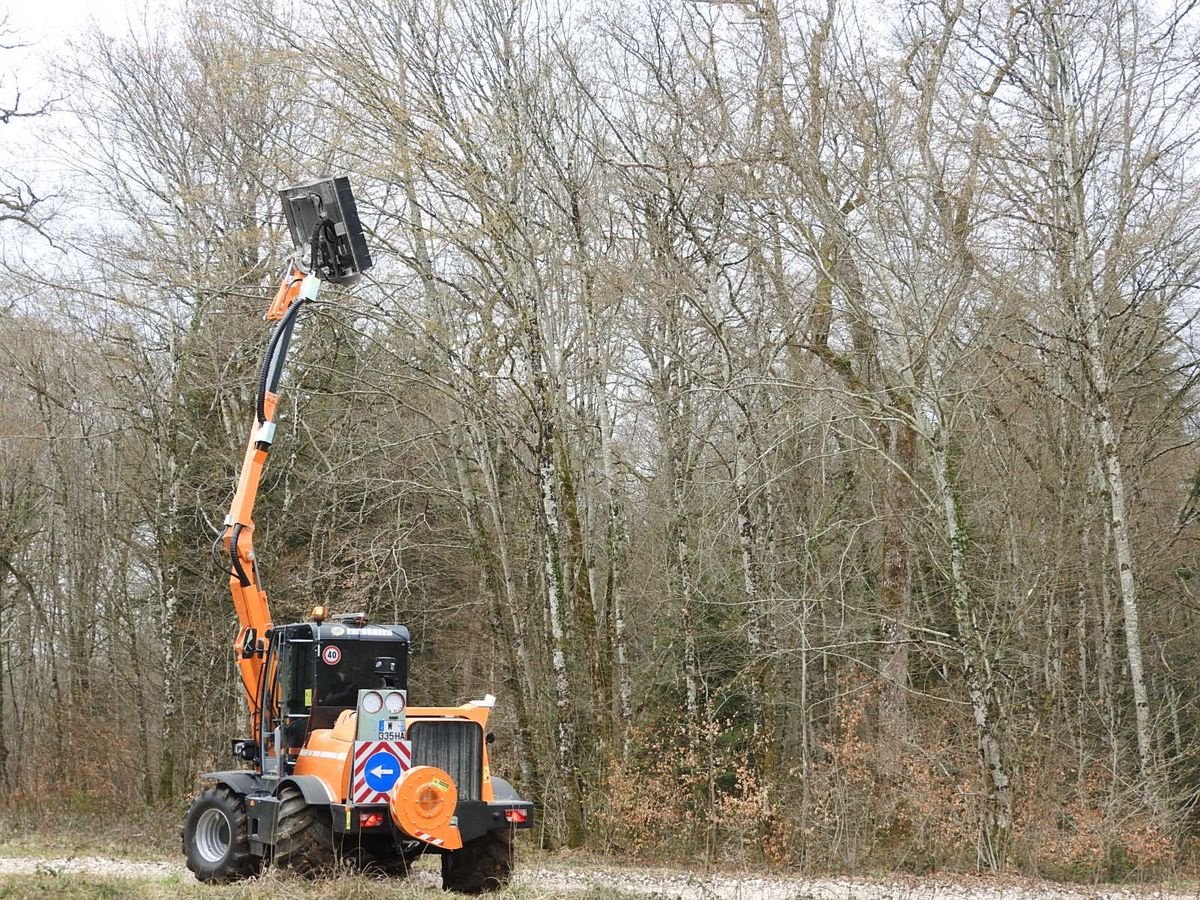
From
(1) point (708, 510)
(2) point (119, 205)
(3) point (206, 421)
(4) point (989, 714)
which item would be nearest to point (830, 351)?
(1) point (708, 510)

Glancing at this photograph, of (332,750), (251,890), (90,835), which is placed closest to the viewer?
→ (251,890)

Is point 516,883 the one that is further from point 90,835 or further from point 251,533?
point 90,835

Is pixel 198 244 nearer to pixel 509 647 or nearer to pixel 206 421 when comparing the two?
pixel 206 421

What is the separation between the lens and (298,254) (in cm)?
1158

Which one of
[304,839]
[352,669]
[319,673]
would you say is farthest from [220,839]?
[352,669]

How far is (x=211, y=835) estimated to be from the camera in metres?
11.0

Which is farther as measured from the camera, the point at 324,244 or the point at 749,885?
the point at 749,885

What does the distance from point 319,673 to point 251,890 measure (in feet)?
6.81

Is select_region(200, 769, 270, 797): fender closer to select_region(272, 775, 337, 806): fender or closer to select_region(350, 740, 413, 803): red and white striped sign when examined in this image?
select_region(272, 775, 337, 806): fender

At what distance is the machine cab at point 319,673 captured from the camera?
34.3 feet

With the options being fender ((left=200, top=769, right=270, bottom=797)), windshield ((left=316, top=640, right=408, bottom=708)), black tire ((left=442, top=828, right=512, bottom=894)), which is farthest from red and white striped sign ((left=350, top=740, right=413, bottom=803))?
fender ((left=200, top=769, right=270, bottom=797))

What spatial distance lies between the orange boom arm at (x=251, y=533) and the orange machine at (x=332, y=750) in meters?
0.01

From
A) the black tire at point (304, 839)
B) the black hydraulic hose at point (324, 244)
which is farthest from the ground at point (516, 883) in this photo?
the black hydraulic hose at point (324, 244)

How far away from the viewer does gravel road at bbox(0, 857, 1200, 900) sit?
1092cm
